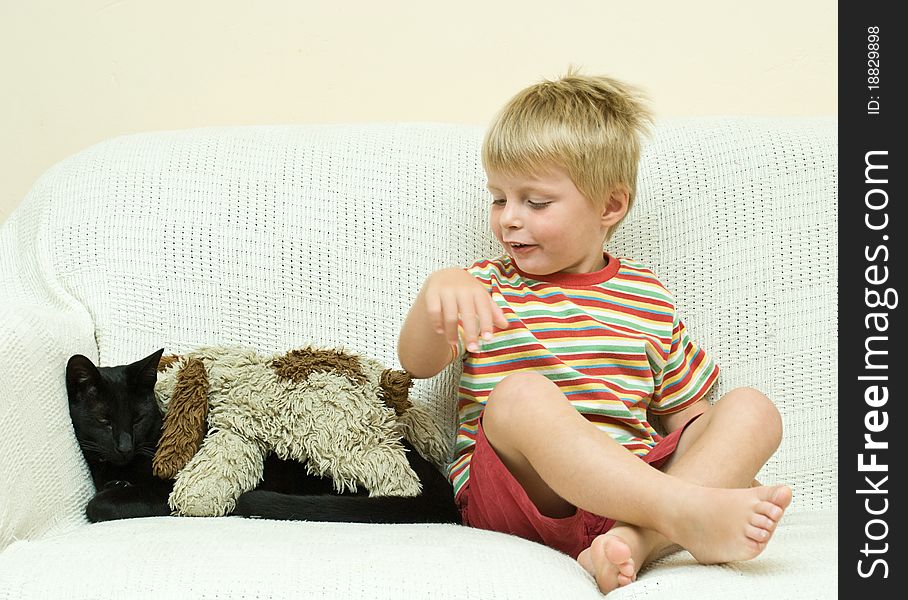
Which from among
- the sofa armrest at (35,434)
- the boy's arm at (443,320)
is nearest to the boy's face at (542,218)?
the boy's arm at (443,320)

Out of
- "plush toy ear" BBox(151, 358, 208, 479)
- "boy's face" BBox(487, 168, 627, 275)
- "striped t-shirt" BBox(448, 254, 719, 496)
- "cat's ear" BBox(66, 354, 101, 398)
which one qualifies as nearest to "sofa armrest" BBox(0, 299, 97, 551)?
"cat's ear" BBox(66, 354, 101, 398)

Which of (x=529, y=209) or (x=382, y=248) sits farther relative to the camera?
(x=382, y=248)

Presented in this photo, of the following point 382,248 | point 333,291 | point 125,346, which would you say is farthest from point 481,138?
point 125,346

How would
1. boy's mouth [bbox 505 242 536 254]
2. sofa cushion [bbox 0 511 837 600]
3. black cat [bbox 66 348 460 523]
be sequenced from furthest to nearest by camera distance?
boy's mouth [bbox 505 242 536 254], black cat [bbox 66 348 460 523], sofa cushion [bbox 0 511 837 600]

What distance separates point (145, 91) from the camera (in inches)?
72.4

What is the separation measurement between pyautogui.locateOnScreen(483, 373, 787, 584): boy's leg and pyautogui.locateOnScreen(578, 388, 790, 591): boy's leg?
0.6 inches

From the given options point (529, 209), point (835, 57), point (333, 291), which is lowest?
point (333, 291)

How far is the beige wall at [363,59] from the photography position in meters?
1.77

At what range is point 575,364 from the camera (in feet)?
4.28

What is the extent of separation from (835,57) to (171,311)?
130 cm

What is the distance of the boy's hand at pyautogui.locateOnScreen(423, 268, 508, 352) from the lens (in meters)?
1.10

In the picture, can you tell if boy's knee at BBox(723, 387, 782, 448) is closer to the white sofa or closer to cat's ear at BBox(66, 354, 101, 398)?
the white sofa

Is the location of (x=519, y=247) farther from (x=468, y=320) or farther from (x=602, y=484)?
(x=602, y=484)

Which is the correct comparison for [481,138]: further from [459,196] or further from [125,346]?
[125,346]
